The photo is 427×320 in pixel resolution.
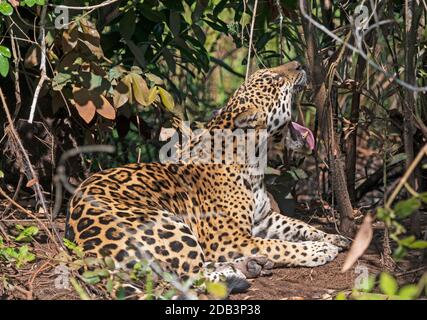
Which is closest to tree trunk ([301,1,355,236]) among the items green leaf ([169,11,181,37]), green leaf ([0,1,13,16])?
green leaf ([169,11,181,37])

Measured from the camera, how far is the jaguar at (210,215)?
5.53 meters

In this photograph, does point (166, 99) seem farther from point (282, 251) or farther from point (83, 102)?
point (282, 251)

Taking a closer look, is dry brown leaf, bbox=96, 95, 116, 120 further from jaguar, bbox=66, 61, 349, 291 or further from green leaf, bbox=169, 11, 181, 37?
green leaf, bbox=169, 11, 181, 37

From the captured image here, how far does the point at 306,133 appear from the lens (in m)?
7.09

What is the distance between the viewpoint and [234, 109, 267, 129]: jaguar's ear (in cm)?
687

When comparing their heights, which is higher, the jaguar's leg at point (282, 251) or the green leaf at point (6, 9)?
the green leaf at point (6, 9)

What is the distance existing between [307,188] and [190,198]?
304 cm

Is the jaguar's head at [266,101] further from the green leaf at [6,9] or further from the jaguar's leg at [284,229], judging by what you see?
the green leaf at [6,9]

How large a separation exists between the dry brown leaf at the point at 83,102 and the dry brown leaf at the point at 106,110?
0.16 ft

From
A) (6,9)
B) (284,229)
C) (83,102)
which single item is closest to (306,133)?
(284,229)

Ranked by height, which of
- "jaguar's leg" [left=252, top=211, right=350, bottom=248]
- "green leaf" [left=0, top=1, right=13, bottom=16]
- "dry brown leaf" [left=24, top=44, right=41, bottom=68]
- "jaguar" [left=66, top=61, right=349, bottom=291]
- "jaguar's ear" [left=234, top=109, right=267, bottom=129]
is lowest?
"jaguar's leg" [left=252, top=211, right=350, bottom=248]

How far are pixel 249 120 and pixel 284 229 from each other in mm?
860

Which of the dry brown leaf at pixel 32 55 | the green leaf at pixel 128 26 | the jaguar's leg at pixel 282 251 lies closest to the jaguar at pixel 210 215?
the jaguar's leg at pixel 282 251
